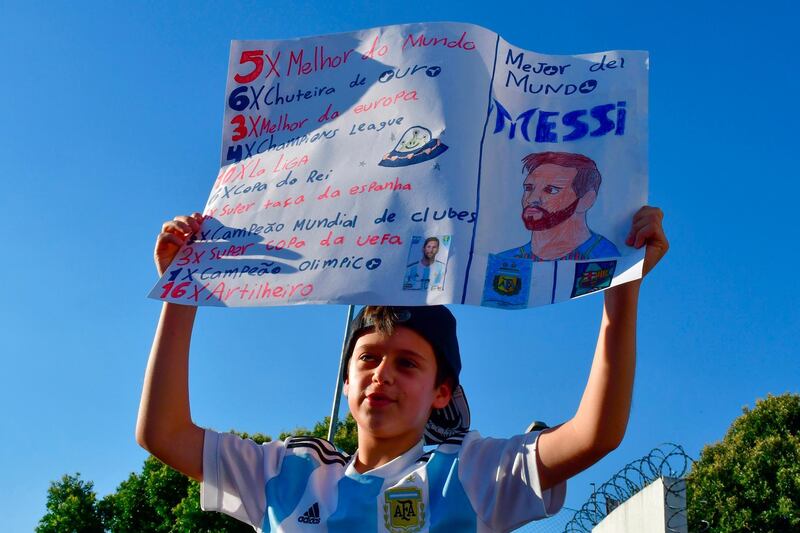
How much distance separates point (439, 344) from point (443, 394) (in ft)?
0.71

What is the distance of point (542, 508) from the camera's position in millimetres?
2916

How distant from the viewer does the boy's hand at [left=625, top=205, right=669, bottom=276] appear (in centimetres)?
305

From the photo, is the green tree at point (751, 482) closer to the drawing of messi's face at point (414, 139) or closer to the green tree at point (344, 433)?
the green tree at point (344, 433)

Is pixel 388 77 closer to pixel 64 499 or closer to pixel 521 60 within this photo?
pixel 521 60

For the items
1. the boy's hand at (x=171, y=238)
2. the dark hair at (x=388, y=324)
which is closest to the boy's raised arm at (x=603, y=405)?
the dark hair at (x=388, y=324)

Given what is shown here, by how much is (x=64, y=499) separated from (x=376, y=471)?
2067cm

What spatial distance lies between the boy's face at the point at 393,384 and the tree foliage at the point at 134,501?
16.6 metres

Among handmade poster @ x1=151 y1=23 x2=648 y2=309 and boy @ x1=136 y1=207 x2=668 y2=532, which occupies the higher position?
handmade poster @ x1=151 y1=23 x2=648 y2=309

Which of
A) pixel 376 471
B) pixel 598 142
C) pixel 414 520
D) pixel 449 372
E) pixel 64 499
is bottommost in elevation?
pixel 414 520

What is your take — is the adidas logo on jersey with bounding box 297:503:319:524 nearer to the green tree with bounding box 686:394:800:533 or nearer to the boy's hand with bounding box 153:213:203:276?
the boy's hand with bounding box 153:213:203:276

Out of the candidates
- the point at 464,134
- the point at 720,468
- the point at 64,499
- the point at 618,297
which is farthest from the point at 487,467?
the point at 720,468

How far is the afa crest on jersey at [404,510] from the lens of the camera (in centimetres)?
294

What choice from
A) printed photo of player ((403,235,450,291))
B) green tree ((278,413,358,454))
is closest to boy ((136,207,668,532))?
printed photo of player ((403,235,450,291))

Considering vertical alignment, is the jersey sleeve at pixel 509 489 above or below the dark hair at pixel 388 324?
below
